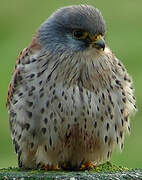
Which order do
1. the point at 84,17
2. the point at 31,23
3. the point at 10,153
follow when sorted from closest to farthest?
the point at 84,17, the point at 10,153, the point at 31,23

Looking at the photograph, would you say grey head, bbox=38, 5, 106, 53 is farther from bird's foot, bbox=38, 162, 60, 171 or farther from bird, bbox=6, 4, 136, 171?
bird's foot, bbox=38, 162, 60, 171

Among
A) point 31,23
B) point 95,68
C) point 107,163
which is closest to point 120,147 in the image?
point 107,163

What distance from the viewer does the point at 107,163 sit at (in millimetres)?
11492

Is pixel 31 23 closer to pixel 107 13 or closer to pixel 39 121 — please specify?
pixel 107 13

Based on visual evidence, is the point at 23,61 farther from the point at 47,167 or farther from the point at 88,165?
the point at 88,165

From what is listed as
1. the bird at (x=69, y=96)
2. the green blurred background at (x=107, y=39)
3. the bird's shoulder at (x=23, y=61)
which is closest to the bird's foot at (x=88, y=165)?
the bird at (x=69, y=96)

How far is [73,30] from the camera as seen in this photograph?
1109 cm

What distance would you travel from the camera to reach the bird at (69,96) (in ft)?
35.9

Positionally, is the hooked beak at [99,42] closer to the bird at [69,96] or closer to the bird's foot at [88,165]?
the bird at [69,96]

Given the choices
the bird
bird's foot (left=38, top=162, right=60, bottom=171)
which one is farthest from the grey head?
bird's foot (left=38, top=162, right=60, bottom=171)

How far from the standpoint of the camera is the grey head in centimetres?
1097

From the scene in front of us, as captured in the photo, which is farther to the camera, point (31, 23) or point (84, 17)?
point (31, 23)

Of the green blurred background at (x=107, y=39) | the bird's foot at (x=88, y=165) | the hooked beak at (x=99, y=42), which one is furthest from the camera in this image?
the green blurred background at (x=107, y=39)

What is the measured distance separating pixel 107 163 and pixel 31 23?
57.3 ft
